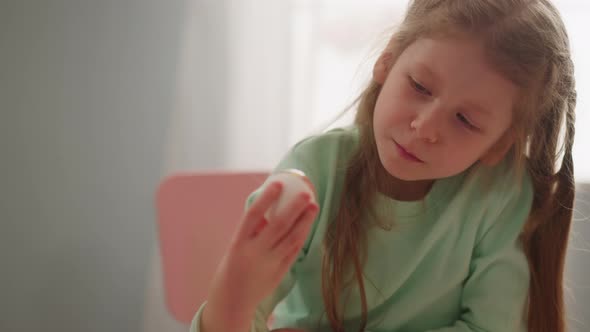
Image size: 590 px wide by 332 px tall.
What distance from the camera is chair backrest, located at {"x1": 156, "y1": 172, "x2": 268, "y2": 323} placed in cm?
82

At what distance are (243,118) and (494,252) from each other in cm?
67

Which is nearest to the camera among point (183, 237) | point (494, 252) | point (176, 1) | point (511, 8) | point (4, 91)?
point (511, 8)

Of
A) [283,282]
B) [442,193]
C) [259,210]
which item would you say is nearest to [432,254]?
[442,193]

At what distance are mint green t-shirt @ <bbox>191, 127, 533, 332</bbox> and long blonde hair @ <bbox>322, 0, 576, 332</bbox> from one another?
2 cm

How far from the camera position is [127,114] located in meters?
1.17

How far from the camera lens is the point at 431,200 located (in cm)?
67

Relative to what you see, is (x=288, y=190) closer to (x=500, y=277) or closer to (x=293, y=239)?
(x=293, y=239)

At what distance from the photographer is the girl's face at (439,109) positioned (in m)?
0.53

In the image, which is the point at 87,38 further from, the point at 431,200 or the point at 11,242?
the point at 431,200

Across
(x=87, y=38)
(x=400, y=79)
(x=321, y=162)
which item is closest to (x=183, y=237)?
(x=321, y=162)

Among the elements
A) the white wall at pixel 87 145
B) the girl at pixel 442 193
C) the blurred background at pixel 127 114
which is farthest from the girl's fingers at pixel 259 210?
the white wall at pixel 87 145

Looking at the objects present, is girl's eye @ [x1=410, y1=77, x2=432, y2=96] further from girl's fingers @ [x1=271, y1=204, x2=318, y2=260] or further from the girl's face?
girl's fingers @ [x1=271, y1=204, x2=318, y2=260]

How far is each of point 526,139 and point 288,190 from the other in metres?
0.31

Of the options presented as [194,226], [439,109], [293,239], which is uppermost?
[439,109]
